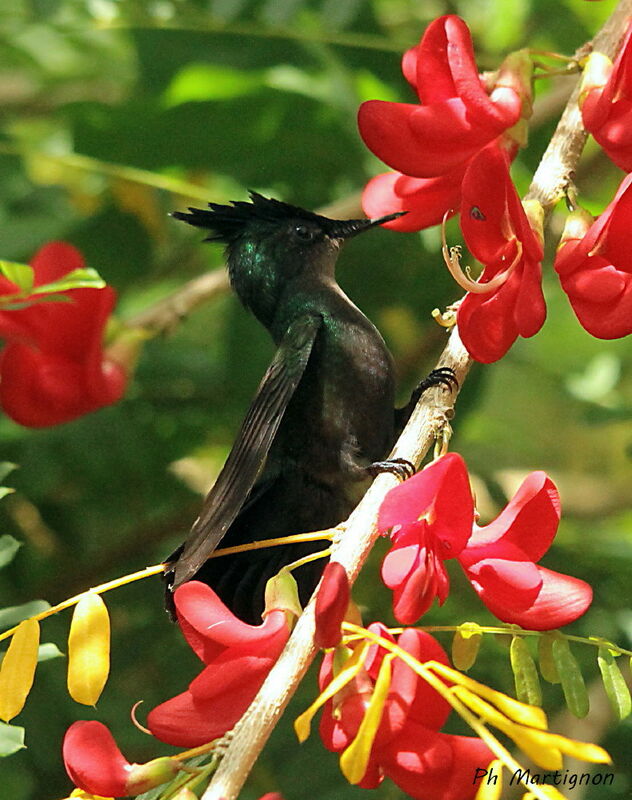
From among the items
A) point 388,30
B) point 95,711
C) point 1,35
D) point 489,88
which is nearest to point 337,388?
point 489,88

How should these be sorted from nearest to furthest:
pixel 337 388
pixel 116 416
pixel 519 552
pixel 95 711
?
pixel 519 552
pixel 337 388
pixel 95 711
pixel 116 416

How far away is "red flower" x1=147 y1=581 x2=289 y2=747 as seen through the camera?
120 centimetres

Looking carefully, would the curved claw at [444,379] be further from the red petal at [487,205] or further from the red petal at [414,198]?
the red petal at [414,198]

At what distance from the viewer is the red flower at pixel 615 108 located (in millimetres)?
1355

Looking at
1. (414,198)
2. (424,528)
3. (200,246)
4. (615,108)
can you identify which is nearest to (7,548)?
(424,528)

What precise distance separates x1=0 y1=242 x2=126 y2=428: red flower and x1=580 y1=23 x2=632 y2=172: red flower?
92cm

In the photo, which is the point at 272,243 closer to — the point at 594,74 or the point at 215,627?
the point at 594,74

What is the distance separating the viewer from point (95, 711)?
77.3 inches

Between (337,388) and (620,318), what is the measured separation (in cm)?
55

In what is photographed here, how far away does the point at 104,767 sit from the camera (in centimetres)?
115

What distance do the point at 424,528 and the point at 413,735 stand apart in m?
0.20

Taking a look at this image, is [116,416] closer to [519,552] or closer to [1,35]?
[1,35]

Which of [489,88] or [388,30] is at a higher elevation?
[489,88]

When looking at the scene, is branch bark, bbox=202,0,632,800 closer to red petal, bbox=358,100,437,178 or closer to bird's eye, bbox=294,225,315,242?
red petal, bbox=358,100,437,178
